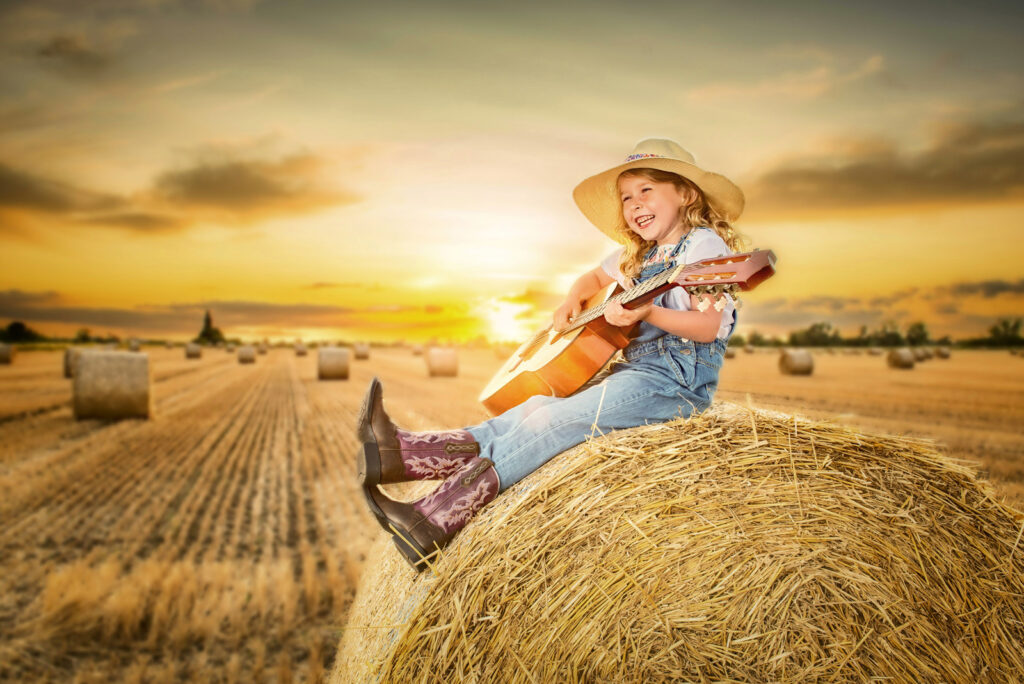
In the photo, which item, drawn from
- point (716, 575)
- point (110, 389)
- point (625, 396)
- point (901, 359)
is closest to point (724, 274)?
point (625, 396)

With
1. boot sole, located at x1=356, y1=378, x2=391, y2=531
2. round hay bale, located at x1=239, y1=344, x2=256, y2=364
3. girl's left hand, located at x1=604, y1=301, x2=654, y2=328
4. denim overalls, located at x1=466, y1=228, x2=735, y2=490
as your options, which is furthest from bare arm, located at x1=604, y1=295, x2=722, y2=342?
round hay bale, located at x1=239, y1=344, x2=256, y2=364

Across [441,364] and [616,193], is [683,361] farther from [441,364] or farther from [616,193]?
[441,364]

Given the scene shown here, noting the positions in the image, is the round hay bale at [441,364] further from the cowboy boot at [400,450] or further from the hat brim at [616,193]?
the cowboy boot at [400,450]

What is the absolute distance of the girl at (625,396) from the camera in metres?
2.33

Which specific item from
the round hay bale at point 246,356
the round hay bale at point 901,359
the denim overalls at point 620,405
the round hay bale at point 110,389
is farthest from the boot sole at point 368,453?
the round hay bale at point 246,356

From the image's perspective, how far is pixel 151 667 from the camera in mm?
4027

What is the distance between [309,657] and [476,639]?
2.69m

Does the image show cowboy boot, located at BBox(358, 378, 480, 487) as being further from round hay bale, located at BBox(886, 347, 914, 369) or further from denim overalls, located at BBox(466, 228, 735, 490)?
round hay bale, located at BBox(886, 347, 914, 369)

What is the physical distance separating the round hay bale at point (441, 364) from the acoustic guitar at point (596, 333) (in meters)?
18.2

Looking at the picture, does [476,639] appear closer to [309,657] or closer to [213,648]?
[309,657]

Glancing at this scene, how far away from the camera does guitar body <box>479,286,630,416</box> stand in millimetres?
2662

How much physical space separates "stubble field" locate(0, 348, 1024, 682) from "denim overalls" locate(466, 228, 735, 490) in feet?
1.42

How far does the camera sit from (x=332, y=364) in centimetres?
2062

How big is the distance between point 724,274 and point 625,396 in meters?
0.61
